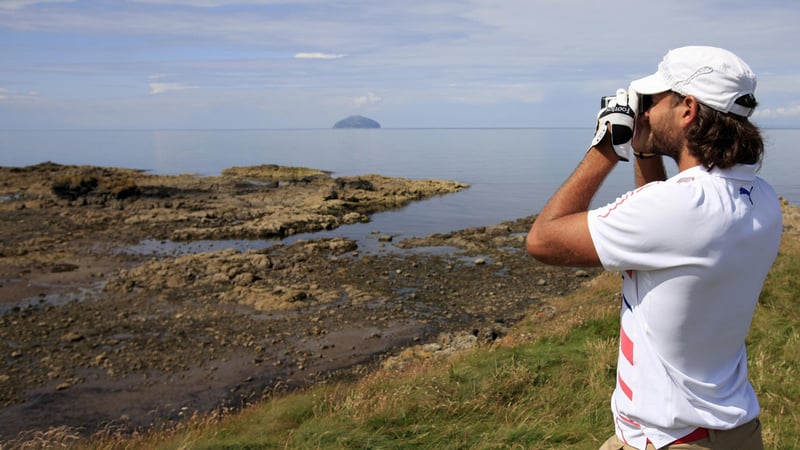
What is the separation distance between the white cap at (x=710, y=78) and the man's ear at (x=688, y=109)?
0.05 ft

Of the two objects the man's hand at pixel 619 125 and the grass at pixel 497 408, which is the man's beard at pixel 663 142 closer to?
the man's hand at pixel 619 125

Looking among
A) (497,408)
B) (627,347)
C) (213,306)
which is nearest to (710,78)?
(627,347)

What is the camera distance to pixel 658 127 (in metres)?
2.20

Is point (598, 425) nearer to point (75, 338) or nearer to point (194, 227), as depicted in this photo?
point (75, 338)

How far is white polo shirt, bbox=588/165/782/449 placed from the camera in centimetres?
196

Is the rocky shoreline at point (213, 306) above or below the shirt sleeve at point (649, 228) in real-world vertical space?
below

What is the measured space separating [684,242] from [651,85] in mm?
617

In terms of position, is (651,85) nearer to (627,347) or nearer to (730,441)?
(627,347)

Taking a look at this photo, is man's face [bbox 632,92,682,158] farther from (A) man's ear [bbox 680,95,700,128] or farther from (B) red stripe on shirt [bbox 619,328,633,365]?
(B) red stripe on shirt [bbox 619,328,633,365]

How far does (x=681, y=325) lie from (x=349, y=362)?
11626 millimetres

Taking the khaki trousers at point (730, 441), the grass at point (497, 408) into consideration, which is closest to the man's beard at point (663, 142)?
the khaki trousers at point (730, 441)

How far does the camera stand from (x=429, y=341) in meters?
14.4

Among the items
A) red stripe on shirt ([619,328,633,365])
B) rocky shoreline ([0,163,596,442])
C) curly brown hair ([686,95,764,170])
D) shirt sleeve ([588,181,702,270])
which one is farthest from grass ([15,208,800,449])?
rocky shoreline ([0,163,596,442])

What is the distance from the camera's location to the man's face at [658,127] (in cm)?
215
